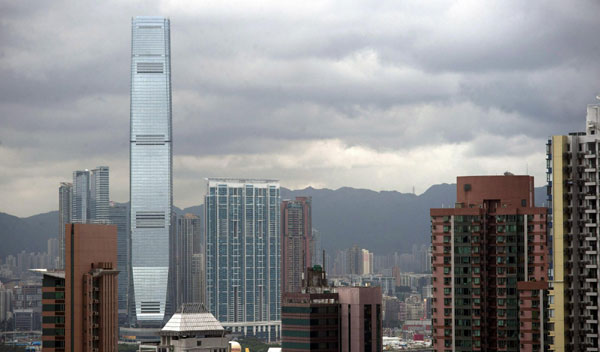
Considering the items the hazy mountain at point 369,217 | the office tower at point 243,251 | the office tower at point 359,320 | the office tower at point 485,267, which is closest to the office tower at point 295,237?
the office tower at point 243,251

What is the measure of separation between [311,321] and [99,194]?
9839 centimetres

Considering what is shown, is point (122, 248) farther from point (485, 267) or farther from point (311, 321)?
point (485, 267)

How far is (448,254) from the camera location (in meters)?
39.9

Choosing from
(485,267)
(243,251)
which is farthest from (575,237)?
(243,251)

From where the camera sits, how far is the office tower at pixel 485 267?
3906 cm

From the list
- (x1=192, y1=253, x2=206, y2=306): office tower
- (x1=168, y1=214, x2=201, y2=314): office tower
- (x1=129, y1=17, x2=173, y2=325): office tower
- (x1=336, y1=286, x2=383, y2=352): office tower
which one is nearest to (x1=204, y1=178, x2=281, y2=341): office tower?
(x1=192, y1=253, x2=206, y2=306): office tower

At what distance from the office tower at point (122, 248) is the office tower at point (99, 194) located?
1.29m

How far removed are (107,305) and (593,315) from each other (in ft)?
49.1

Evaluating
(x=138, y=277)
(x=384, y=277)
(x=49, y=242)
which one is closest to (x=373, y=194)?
(x=384, y=277)

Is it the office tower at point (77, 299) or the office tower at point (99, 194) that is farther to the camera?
the office tower at point (99, 194)

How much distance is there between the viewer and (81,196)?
134m

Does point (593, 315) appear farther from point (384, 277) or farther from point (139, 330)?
point (384, 277)

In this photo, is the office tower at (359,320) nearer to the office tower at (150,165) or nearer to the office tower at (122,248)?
the office tower at (122,248)

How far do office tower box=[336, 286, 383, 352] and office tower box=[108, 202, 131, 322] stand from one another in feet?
279
